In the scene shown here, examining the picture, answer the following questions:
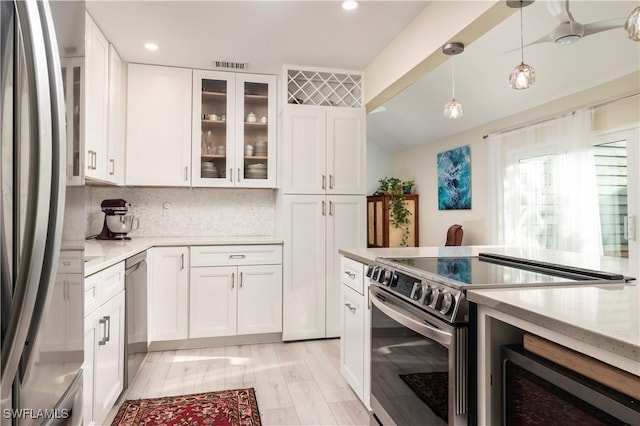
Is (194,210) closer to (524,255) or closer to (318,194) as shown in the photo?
(318,194)

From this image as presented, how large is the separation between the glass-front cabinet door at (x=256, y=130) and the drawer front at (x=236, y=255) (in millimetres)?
621

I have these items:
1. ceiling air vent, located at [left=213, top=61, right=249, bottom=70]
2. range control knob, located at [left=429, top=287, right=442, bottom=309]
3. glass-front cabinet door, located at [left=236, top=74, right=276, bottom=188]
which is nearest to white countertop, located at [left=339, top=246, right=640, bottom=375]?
range control knob, located at [left=429, top=287, right=442, bottom=309]

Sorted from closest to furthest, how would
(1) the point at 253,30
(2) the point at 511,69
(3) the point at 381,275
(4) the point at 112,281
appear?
1. (3) the point at 381,275
2. (4) the point at 112,281
3. (1) the point at 253,30
4. (2) the point at 511,69

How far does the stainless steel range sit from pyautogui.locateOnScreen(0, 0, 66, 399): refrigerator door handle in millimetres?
1104

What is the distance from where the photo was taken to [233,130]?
3611 millimetres

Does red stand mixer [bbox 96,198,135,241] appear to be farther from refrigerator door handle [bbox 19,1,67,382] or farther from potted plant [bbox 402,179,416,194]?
potted plant [bbox 402,179,416,194]

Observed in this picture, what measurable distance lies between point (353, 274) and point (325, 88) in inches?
81.3

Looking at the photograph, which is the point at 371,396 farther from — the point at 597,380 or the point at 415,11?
the point at 415,11

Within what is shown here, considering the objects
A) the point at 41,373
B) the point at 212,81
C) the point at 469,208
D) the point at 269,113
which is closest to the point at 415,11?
the point at 269,113

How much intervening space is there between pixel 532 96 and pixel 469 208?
166 centimetres

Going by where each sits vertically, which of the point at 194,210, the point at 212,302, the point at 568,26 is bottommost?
the point at 212,302

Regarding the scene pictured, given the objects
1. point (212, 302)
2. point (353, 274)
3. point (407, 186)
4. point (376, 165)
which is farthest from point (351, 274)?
point (376, 165)

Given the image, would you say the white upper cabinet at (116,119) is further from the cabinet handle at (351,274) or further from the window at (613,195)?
the window at (613,195)

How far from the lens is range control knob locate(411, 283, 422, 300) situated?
5.02ft
